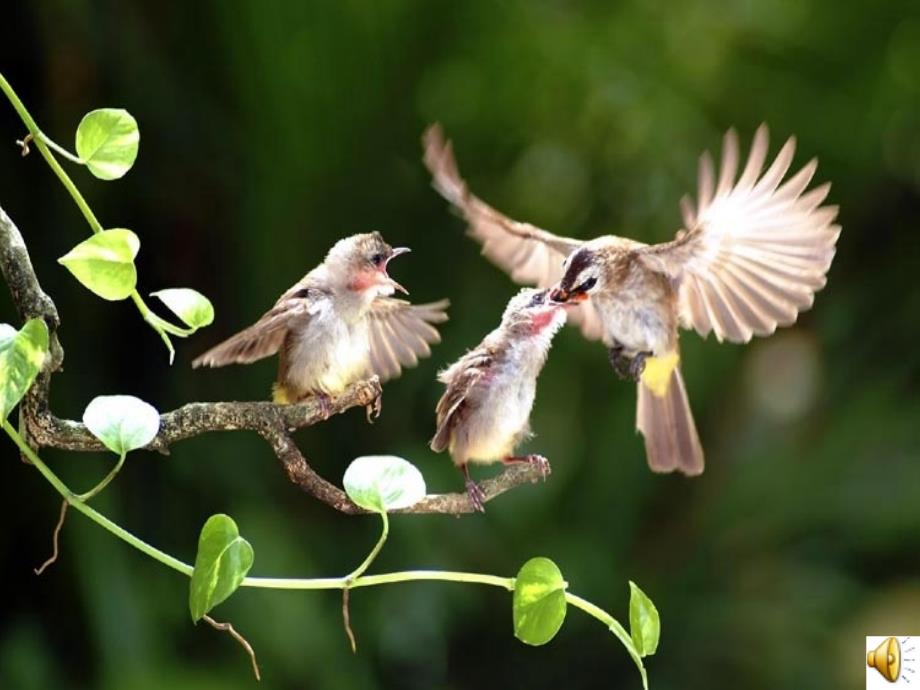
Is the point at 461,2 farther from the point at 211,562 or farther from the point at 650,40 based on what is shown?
the point at 211,562

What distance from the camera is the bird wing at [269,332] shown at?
0.55 meters

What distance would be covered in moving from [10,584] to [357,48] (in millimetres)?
807

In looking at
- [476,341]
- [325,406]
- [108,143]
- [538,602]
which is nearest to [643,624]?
[538,602]

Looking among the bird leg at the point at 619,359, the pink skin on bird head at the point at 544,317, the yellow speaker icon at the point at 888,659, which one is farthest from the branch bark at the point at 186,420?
the yellow speaker icon at the point at 888,659

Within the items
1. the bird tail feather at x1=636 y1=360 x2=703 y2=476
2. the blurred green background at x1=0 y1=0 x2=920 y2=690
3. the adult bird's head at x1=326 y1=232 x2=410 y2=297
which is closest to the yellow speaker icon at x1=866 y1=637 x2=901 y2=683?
the bird tail feather at x1=636 y1=360 x2=703 y2=476

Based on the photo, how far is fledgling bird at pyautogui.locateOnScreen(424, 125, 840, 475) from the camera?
1.97 ft

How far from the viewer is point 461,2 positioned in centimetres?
176

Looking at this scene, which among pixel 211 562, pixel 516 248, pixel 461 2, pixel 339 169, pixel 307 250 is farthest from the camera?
pixel 461 2

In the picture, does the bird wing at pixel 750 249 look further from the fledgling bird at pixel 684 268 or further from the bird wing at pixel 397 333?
the bird wing at pixel 397 333

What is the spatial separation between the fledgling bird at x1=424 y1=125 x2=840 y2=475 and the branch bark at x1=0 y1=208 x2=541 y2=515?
0.47 feet

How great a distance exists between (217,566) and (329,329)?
0.46ft

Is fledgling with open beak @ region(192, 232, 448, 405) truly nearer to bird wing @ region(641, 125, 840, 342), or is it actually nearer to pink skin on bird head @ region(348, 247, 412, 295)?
pink skin on bird head @ region(348, 247, 412, 295)

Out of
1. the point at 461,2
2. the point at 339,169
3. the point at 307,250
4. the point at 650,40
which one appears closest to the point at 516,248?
the point at 307,250

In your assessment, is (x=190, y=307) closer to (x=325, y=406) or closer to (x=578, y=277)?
(x=325, y=406)
